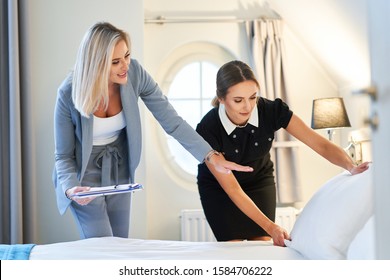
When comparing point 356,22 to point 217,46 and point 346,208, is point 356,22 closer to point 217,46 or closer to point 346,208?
point 217,46

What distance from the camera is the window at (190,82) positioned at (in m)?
2.91

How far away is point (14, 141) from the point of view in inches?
91.3

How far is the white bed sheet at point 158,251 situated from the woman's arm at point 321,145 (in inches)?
12.5

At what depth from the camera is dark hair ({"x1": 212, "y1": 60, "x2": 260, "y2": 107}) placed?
1.68 m

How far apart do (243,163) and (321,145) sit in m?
0.25

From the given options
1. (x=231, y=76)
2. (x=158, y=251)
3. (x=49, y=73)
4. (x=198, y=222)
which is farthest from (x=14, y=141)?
(x=158, y=251)

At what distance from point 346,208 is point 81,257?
22.9 inches

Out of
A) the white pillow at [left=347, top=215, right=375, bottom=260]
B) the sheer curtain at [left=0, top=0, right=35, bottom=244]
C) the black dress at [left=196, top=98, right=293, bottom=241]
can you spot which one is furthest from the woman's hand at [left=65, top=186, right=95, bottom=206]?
the sheer curtain at [left=0, top=0, right=35, bottom=244]

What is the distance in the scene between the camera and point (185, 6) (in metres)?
2.88

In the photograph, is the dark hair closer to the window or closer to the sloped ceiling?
the sloped ceiling

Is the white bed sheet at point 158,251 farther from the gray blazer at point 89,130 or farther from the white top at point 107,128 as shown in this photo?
the white top at point 107,128

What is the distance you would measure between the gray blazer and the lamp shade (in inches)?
41.2

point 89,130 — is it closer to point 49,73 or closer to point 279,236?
point 279,236
